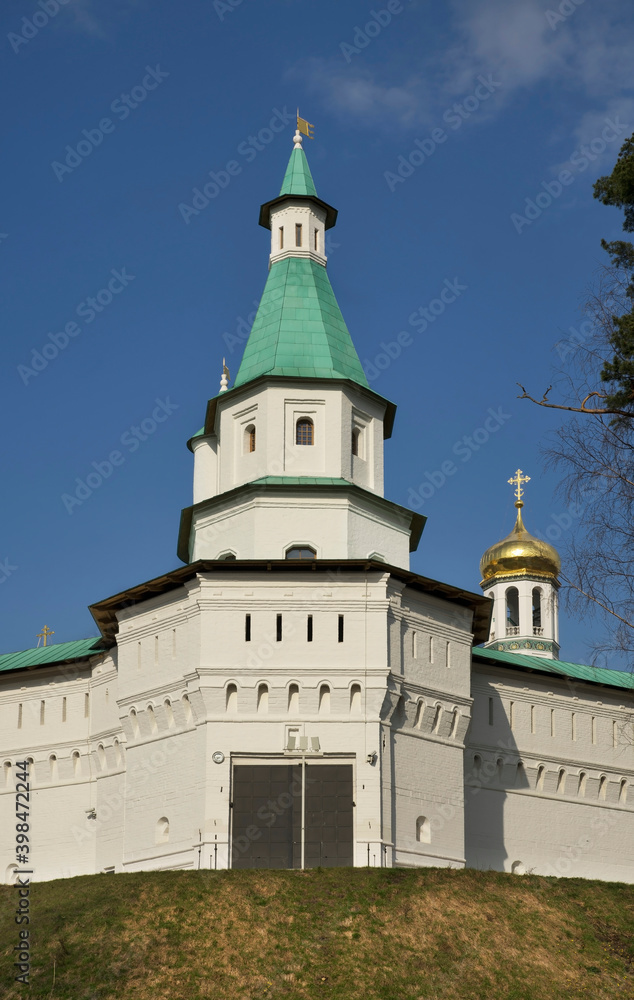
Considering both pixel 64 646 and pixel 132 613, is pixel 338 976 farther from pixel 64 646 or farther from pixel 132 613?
pixel 64 646

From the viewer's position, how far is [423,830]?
3150cm

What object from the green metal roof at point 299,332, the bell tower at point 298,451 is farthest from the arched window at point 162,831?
the green metal roof at point 299,332

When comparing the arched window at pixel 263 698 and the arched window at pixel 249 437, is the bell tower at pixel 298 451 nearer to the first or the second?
the arched window at pixel 249 437

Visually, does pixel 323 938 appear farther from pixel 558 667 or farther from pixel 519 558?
pixel 519 558

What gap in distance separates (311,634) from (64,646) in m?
10.1

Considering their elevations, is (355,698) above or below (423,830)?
above

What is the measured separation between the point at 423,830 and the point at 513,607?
25.7 metres

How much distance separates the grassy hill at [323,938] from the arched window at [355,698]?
3.90 metres

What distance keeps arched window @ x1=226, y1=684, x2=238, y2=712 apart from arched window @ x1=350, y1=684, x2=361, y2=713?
8.16ft

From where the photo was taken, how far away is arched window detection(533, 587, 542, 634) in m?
55.5

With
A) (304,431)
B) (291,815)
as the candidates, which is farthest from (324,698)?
(304,431)

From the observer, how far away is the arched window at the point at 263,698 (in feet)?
102

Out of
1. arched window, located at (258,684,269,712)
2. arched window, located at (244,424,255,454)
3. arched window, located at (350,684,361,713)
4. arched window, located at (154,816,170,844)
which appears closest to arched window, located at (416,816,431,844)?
arched window, located at (350,684,361,713)

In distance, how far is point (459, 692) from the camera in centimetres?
3378
